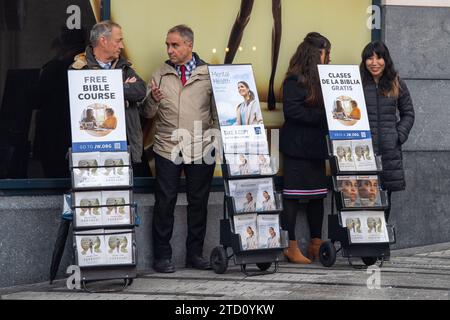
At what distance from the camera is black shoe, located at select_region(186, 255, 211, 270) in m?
10.5

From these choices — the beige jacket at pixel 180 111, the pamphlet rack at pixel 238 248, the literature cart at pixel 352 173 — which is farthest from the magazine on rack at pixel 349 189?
the beige jacket at pixel 180 111

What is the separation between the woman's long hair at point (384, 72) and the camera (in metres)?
10.9

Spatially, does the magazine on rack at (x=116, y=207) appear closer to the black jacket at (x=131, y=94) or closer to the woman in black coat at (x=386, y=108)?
the black jacket at (x=131, y=94)

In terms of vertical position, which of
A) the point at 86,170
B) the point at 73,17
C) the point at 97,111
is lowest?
the point at 86,170

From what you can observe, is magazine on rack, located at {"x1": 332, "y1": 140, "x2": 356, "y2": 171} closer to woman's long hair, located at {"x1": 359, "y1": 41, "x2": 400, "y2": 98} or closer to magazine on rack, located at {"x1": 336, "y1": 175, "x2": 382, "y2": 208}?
magazine on rack, located at {"x1": 336, "y1": 175, "x2": 382, "y2": 208}

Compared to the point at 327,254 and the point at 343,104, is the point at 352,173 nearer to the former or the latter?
the point at 343,104

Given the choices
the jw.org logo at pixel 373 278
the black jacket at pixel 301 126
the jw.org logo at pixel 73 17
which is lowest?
the jw.org logo at pixel 373 278

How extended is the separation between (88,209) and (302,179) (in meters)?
2.43

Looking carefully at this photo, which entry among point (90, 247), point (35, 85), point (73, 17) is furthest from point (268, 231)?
point (73, 17)

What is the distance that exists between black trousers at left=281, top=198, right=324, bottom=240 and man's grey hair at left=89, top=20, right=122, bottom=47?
2.43 m

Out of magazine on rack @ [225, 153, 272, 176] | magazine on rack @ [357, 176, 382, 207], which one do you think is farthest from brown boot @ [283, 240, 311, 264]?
magazine on rack @ [225, 153, 272, 176]

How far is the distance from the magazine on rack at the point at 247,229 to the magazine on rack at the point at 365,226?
921mm

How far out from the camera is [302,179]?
1097 centimetres

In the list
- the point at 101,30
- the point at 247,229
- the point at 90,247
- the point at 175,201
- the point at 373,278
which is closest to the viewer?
the point at 90,247
